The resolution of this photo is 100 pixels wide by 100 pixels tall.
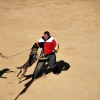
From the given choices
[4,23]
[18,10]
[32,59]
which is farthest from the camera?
[18,10]

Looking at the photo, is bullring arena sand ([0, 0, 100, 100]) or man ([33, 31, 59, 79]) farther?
man ([33, 31, 59, 79])

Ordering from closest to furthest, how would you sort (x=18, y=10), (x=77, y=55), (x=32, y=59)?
1. (x=32, y=59)
2. (x=77, y=55)
3. (x=18, y=10)

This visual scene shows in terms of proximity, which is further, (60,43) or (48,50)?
(60,43)

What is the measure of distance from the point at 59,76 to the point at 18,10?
7557 millimetres

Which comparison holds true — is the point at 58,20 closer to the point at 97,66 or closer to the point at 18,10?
the point at 18,10

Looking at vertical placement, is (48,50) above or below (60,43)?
above

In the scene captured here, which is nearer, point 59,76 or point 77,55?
point 59,76

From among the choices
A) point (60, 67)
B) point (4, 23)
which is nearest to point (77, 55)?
point (60, 67)

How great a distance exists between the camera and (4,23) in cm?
1744

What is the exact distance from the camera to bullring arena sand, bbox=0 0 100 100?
11.6 metres

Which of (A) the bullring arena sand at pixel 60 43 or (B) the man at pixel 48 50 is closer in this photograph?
(A) the bullring arena sand at pixel 60 43

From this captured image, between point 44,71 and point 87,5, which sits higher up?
point 87,5

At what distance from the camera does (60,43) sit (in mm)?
15164

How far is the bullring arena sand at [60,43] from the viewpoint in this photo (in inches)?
457
